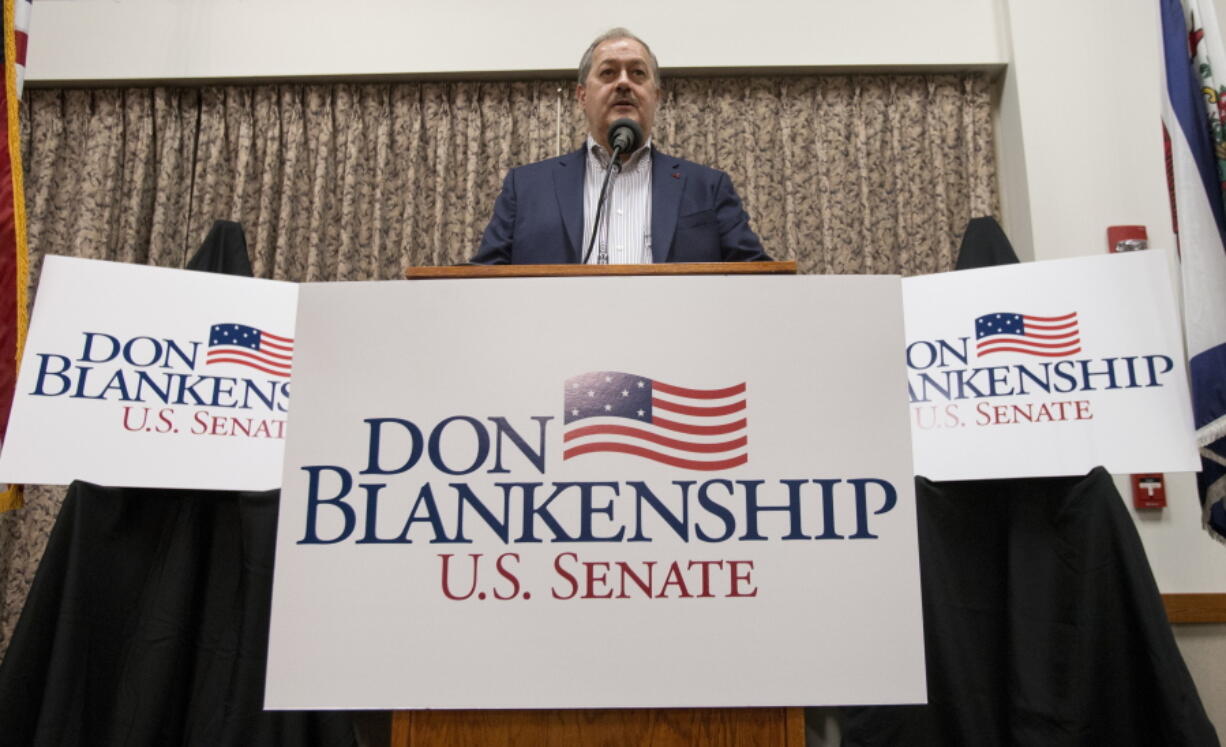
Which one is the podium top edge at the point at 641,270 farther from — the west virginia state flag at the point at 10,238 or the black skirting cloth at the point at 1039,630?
the west virginia state flag at the point at 10,238

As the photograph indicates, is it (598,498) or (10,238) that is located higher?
(10,238)

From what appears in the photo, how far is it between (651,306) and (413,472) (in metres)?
0.39

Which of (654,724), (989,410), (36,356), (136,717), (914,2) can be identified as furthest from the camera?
(914,2)

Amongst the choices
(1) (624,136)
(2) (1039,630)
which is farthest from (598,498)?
(2) (1039,630)

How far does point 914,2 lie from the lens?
3.28 metres

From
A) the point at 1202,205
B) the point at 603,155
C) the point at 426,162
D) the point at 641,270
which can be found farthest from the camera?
the point at 426,162

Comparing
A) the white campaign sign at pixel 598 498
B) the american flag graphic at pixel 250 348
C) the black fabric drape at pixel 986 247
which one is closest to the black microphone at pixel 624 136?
the white campaign sign at pixel 598 498

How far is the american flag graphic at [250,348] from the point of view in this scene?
6.52ft

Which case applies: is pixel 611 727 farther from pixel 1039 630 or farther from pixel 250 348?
pixel 250 348

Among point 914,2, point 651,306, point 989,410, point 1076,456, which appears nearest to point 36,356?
point 651,306

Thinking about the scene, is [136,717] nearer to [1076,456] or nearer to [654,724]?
[654,724]

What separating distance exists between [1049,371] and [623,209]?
1.10m

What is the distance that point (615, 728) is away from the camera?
3.67ft

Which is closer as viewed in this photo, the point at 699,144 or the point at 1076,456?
the point at 1076,456
